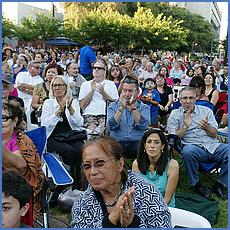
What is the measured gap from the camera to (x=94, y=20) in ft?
92.2

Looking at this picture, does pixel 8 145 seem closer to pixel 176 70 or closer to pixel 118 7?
pixel 176 70

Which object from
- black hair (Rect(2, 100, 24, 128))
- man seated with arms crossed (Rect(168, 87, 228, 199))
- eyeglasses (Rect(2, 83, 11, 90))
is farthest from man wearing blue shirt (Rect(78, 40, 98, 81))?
black hair (Rect(2, 100, 24, 128))

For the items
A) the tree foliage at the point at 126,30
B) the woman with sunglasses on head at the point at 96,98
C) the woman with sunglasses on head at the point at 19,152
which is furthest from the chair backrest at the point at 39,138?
the tree foliage at the point at 126,30

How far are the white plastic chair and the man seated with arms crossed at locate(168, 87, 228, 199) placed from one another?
1.89m

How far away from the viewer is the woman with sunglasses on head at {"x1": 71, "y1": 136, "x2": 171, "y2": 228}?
81.5 inches

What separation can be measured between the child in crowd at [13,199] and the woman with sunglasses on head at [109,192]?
0.28 m

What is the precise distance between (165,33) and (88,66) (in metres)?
25.8

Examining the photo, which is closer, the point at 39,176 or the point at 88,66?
the point at 39,176

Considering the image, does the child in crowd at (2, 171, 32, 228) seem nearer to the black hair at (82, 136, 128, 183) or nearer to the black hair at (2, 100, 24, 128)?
the black hair at (82, 136, 128, 183)

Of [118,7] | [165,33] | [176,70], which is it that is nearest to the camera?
[176,70]

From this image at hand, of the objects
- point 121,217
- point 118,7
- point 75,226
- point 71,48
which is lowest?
point 75,226

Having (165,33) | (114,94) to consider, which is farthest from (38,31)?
(114,94)

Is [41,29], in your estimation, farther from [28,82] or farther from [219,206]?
[219,206]

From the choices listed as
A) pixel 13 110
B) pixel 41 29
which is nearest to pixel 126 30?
pixel 41 29
